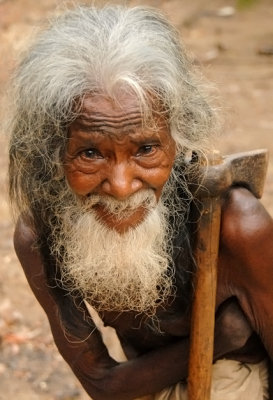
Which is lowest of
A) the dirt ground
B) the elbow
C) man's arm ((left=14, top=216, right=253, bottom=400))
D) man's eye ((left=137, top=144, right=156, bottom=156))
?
the dirt ground

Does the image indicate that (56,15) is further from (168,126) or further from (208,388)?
(208,388)

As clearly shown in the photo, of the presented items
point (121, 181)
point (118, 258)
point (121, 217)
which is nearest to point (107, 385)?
point (118, 258)

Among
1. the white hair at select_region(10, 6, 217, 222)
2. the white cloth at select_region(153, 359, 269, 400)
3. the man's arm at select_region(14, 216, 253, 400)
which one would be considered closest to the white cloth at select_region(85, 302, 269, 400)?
the white cloth at select_region(153, 359, 269, 400)

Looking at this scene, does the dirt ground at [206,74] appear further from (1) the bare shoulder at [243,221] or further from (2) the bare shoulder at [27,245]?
(1) the bare shoulder at [243,221]

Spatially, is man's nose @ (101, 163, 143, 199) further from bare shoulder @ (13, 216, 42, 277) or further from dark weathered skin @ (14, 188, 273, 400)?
bare shoulder @ (13, 216, 42, 277)

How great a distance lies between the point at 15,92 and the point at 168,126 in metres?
0.54

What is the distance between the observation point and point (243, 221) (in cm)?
321

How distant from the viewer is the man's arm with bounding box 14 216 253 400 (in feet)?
11.4

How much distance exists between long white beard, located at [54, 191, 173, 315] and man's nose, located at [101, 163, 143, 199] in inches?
2.2

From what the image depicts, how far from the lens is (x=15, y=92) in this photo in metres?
3.26

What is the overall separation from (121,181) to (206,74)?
62.4 inches

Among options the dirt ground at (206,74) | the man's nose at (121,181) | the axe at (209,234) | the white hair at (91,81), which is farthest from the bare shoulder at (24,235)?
the axe at (209,234)

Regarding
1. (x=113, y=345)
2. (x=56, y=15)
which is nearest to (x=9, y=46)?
(x=113, y=345)

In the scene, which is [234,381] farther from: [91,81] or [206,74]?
[206,74]
